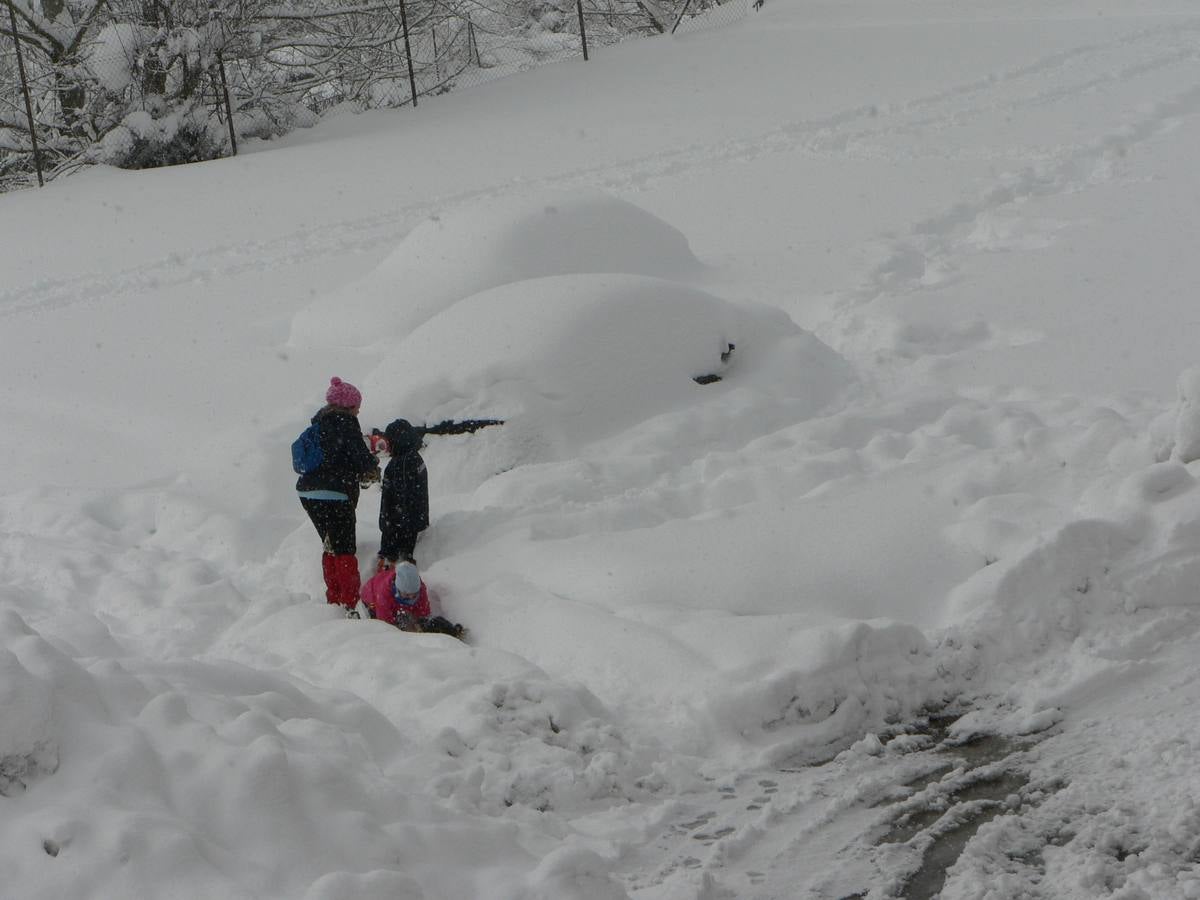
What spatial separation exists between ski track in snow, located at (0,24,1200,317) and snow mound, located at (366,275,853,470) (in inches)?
69.2

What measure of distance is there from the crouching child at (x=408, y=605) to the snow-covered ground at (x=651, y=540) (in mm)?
108

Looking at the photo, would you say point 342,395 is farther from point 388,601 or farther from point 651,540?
point 651,540

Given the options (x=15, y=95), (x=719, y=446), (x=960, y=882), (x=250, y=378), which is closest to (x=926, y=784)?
(x=960, y=882)

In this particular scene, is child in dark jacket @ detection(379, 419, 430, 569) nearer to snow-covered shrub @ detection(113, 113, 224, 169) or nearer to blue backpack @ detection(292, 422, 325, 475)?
blue backpack @ detection(292, 422, 325, 475)

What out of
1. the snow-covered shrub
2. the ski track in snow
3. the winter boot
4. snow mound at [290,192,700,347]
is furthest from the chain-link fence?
the winter boot

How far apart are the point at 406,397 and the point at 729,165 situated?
22.6 feet

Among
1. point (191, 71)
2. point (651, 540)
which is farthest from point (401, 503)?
point (191, 71)

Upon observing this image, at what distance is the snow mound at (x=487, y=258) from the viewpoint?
8.01 metres

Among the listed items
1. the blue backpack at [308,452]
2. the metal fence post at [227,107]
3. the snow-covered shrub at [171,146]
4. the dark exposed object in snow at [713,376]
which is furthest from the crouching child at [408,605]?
the snow-covered shrub at [171,146]

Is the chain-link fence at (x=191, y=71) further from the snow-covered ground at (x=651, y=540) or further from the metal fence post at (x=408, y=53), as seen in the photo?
the snow-covered ground at (x=651, y=540)

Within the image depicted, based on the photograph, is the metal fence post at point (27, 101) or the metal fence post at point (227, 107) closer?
the metal fence post at point (27, 101)

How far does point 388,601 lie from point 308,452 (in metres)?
0.87

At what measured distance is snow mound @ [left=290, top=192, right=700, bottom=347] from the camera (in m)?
8.01

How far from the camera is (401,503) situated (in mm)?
5527
